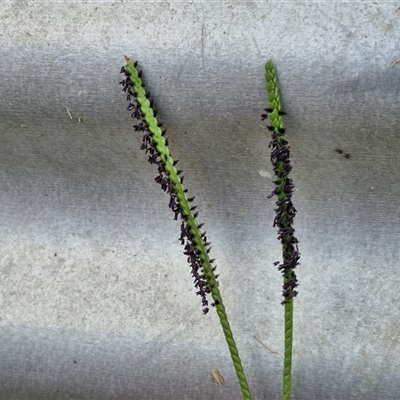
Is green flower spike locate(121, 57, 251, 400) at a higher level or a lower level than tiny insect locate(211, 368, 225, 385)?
higher

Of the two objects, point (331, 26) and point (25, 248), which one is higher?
point (331, 26)

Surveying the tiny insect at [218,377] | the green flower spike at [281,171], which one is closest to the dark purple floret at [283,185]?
the green flower spike at [281,171]

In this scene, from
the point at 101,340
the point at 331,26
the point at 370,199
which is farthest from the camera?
the point at 101,340

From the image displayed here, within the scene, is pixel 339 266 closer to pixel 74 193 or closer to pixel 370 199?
pixel 370 199

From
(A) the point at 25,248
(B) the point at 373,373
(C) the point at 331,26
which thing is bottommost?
(B) the point at 373,373

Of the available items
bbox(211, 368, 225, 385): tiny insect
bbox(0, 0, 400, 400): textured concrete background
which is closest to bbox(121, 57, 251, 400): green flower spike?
bbox(0, 0, 400, 400): textured concrete background

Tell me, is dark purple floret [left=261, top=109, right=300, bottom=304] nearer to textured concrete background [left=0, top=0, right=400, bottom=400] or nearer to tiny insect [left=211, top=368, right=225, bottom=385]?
textured concrete background [left=0, top=0, right=400, bottom=400]

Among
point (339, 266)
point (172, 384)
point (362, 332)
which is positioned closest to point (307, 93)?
point (339, 266)

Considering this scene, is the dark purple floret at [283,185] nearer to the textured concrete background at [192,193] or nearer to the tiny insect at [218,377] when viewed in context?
the textured concrete background at [192,193]

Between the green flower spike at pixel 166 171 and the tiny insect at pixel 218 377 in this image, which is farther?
the tiny insect at pixel 218 377
